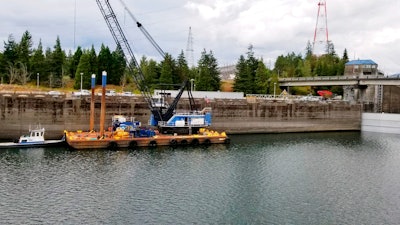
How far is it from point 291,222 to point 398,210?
814cm

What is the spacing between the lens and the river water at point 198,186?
23875 mm

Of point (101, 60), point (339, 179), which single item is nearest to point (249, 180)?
point (339, 179)

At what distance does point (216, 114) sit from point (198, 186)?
30.4 m

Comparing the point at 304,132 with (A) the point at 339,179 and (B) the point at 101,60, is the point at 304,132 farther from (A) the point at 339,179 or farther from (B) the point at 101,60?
(B) the point at 101,60

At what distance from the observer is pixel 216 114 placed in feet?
197

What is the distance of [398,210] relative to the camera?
2589 centimetres

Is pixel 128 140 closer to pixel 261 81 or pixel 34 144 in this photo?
pixel 34 144

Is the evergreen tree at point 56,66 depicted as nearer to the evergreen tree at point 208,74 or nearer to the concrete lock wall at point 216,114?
the evergreen tree at point 208,74

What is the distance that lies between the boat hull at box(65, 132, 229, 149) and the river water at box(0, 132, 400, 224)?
63.8 inches

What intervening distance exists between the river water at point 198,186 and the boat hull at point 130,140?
162 centimetres

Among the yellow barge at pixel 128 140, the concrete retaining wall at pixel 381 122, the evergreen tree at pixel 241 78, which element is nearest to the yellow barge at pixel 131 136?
the yellow barge at pixel 128 140

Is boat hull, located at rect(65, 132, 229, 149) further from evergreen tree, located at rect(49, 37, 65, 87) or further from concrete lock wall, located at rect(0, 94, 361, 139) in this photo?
evergreen tree, located at rect(49, 37, 65, 87)

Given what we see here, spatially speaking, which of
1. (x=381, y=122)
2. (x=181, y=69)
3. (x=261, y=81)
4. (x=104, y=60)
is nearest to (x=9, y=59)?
(x=104, y=60)

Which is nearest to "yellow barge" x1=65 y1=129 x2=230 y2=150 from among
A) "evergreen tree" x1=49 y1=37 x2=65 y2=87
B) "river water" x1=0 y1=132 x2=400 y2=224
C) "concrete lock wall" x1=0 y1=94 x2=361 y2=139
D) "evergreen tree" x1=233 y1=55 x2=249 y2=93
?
"river water" x1=0 y1=132 x2=400 y2=224
